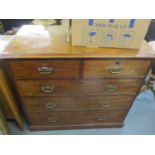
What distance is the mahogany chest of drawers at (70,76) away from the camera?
3.20 ft

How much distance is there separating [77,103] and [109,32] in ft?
2.14

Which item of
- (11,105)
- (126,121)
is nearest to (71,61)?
(11,105)

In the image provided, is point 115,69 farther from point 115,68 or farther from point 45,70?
point 45,70

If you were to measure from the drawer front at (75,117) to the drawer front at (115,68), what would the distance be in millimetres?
499

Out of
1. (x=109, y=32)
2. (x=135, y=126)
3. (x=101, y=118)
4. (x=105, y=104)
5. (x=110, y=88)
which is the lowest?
(x=135, y=126)

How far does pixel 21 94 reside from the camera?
1183 millimetres

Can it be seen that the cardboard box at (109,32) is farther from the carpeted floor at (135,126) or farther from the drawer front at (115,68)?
the carpeted floor at (135,126)

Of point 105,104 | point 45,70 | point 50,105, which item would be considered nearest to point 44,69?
point 45,70

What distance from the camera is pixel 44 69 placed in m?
1.01

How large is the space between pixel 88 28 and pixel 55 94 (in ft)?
1.88

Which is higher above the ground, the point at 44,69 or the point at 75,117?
the point at 44,69

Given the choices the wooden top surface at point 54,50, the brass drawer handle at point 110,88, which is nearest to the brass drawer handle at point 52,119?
the brass drawer handle at point 110,88

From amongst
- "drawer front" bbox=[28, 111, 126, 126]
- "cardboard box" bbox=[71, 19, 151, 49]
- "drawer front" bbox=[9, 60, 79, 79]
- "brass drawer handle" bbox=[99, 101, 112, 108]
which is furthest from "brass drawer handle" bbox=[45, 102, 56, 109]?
"cardboard box" bbox=[71, 19, 151, 49]
